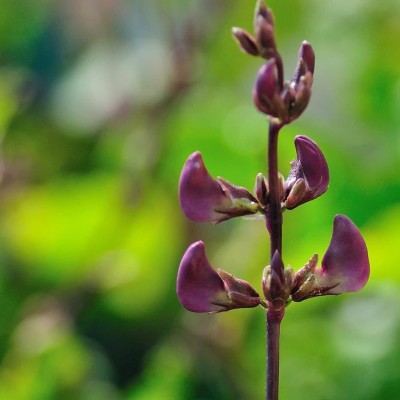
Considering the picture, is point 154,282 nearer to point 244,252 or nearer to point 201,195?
point 244,252

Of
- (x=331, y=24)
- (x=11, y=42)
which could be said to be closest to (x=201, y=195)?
(x=331, y=24)

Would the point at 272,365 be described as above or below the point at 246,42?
below

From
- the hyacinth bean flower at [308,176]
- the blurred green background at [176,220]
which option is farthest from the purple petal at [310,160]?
the blurred green background at [176,220]

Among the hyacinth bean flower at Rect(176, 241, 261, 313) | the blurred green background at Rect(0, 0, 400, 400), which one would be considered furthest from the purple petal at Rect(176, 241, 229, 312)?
the blurred green background at Rect(0, 0, 400, 400)

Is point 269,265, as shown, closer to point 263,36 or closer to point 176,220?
point 263,36

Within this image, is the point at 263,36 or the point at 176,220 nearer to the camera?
the point at 263,36

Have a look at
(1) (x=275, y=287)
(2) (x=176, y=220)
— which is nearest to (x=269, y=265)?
(1) (x=275, y=287)

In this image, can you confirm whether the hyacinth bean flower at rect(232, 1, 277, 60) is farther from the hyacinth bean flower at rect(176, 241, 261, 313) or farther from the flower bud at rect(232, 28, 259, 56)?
the hyacinth bean flower at rect(176, 241, 261, 313)
